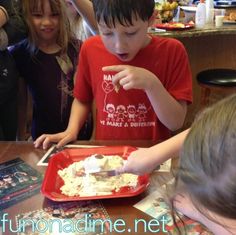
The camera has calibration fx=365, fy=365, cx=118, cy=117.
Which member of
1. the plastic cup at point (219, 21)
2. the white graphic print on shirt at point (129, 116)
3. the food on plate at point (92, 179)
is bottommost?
the food on plate at point (92, 179)

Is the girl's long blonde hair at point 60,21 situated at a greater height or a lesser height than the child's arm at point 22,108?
greater

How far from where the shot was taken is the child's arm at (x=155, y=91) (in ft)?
3.52

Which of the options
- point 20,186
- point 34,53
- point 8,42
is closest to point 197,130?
point 20,186

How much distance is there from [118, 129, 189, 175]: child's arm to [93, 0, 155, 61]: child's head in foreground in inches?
16.3

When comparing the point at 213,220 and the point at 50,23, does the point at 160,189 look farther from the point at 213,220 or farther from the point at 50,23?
the point at 50,23

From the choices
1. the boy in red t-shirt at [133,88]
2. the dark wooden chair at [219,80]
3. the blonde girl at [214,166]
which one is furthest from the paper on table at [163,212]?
the dark wooden chair at [219,80]

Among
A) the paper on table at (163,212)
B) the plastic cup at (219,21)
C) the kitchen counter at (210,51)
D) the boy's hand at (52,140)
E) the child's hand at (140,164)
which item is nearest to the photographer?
the paper on table at (163,212)

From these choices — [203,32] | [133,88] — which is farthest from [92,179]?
[203,32]

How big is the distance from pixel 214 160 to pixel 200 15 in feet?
9.26

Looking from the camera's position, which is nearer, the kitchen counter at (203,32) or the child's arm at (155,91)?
the child's arm at (155,91)

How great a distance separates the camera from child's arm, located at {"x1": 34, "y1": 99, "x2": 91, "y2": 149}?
123 cm

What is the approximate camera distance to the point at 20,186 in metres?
1.00

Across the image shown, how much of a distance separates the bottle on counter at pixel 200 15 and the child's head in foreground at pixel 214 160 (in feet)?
8.99

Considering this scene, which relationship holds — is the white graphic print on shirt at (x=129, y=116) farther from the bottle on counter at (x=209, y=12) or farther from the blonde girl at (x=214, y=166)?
the bottle on counter at (x=209, y=12)
